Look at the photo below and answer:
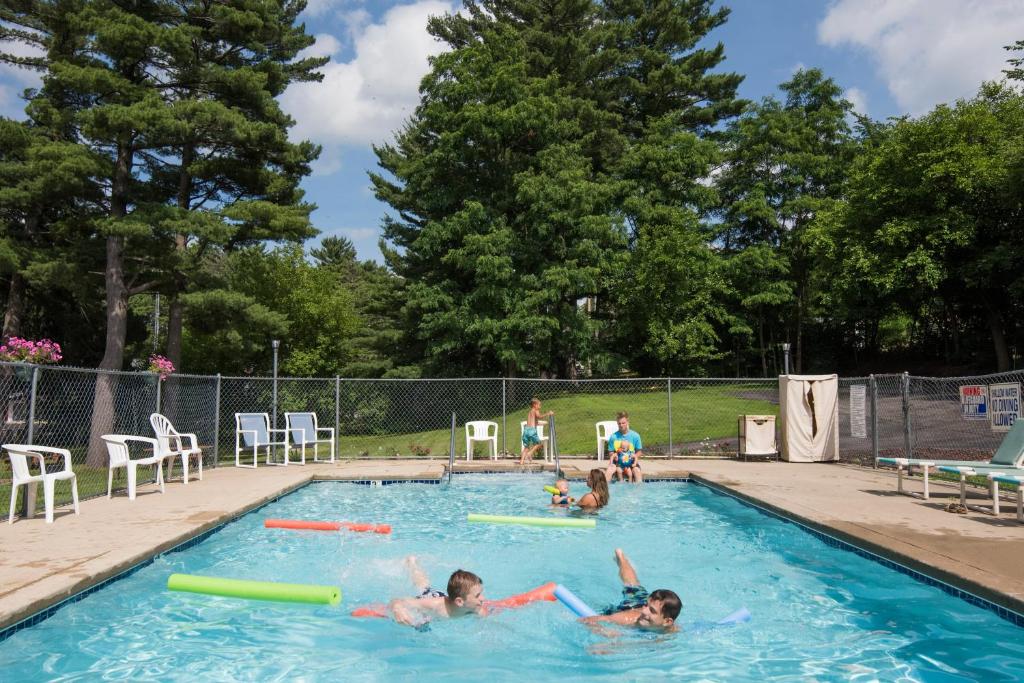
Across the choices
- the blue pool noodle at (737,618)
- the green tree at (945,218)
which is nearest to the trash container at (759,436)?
the blue pool noodle at (737,618)

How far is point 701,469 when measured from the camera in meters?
13.4

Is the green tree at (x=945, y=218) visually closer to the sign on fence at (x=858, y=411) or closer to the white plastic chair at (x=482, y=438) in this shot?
the sign on fence at (x=858, y=411)

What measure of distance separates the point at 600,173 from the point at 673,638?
28187 millimetres

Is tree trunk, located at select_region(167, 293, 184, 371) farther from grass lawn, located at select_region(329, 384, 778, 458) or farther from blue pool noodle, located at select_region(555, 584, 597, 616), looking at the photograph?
blue pool noodle, located at select_region(555, 584, 597, 616)


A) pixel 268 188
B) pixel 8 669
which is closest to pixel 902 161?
pixel 268 188

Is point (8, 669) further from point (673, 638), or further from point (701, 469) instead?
point (701, 469)

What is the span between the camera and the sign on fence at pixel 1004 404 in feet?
32.2

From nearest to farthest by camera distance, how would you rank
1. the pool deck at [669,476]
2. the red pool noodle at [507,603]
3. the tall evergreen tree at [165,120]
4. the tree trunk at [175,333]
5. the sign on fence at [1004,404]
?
the pool deck at [669,476] → the red pool noodle at [507,603] → the sign on fence at [1004,404] → the tall evergreen tree at [165,120] → the tree trunk at [175,333]

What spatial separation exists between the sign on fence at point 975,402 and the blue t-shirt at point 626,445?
5.02m

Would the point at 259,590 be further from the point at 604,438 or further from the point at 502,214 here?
the point at 502,214

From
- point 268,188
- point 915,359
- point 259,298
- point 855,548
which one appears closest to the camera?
point 855,548

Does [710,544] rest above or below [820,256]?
below

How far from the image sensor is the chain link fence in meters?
13.5

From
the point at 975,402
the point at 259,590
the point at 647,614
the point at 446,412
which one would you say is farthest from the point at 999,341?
the point at 259,590
